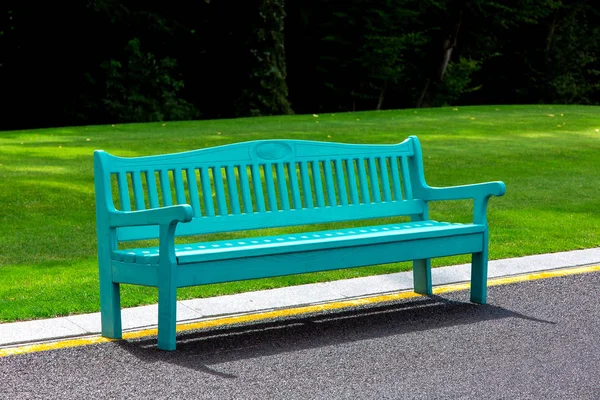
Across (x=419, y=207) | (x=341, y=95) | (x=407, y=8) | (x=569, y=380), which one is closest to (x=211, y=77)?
(x=341, y=95)

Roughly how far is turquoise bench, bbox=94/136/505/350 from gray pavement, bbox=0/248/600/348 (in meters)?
0.28

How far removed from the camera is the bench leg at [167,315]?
5203mm

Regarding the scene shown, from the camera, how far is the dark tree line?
96.2 feet

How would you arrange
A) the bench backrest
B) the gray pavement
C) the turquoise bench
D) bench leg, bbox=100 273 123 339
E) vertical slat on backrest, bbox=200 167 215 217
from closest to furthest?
the turquoise bench, bench leg, bbox=100 273 123 339, the gray pavement, the bench backrest, vertical slat on backrest, bbox=200 167 215 217

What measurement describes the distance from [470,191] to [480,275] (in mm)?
537

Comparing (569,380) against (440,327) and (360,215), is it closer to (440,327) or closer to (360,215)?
(440,327)

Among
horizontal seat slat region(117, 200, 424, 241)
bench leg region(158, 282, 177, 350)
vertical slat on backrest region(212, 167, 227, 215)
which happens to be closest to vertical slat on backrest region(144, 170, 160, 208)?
horizontal seat slat region(117, 200, 424, 241)

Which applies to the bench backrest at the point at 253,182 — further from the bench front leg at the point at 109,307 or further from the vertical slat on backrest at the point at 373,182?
the bench front leg at the point at 109,307

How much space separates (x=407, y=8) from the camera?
3769 centimetres

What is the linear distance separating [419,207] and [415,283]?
522 millimetres

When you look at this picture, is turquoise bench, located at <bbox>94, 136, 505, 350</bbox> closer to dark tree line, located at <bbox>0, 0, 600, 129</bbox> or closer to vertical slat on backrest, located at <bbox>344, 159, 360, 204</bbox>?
vertical slat on backrest, located at <bbox>344, 159, 360, 204</bbox>

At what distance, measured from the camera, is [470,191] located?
655 cm

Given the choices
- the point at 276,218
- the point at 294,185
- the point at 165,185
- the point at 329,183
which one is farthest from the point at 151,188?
the point at 329,183

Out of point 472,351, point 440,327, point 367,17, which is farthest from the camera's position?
point 367,17
